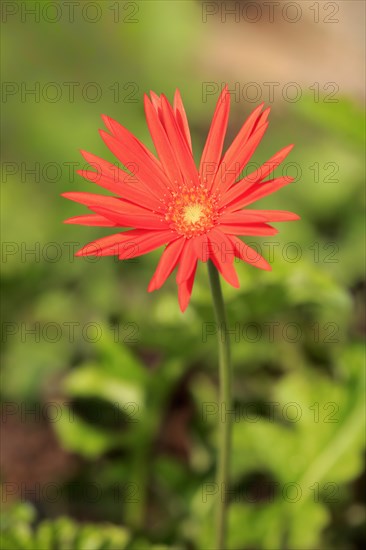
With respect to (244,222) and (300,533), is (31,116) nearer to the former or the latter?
(300,533)

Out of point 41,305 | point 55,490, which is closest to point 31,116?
point 41,305

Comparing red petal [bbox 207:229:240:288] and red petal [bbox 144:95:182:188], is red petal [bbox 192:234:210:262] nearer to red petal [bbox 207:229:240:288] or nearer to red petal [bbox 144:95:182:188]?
red petal [bbox 207:229:240:288]

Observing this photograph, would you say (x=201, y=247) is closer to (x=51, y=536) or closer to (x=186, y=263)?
(x=186, y=263)

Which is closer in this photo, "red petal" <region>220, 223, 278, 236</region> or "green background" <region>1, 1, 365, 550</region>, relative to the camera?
"red petal" <region>220, 223, 278, 236</region>

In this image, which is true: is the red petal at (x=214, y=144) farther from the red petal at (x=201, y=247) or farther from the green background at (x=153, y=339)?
the green background at (x=153, y=339)

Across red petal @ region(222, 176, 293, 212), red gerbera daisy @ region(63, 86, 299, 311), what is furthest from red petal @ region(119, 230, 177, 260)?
red petal @ region(222, 176, 293, 212)

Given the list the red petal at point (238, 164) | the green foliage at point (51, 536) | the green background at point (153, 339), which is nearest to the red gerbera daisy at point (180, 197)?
the red petal at point (238, 164)

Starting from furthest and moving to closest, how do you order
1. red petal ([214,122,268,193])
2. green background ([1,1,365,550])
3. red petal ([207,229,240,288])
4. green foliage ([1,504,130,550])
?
green background ([1,1,365,550]) → green foliage ([1,504,130,550]) → red petal ([214,122,268,193]) → red petal ([207,229,240,288])

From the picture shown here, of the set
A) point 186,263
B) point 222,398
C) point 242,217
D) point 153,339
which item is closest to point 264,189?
point 242,217
